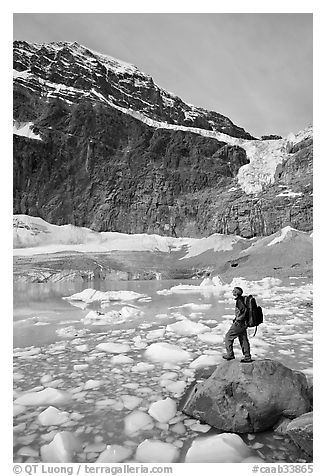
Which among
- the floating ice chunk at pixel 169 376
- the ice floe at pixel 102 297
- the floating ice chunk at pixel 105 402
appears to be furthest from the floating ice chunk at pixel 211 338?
the ice floe at pixel 102 297

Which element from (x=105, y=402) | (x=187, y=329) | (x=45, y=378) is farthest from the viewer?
(x=187, y=329)

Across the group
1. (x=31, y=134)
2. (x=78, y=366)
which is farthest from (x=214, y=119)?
(x=78, y=366)

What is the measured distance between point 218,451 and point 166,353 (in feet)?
8.54

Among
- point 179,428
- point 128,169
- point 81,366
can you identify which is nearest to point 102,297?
→ point 81,366

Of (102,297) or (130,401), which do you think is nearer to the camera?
(130,401)

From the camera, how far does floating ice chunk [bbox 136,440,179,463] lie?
9.68 ft

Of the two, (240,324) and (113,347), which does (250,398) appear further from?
(113,347)

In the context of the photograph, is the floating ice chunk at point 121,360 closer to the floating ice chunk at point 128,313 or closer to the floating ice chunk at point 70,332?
the floating ice chunk at point 70,332

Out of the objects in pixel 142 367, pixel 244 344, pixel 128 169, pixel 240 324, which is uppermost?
pixel 128 169

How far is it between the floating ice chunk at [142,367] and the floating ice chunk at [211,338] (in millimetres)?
1667

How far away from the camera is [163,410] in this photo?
3680 mm

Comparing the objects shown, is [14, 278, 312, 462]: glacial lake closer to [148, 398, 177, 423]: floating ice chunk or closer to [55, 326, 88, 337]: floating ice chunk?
[55, 326, 88, 337]: floating ice chunk

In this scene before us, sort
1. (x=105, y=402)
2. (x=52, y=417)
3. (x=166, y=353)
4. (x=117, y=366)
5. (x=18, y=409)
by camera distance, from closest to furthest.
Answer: (x=52, y=417) → (x=18, y=409) → (x=105, y=402) → (x=117, y=366) → (x=166, y=353)

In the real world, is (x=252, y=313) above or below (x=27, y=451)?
above
